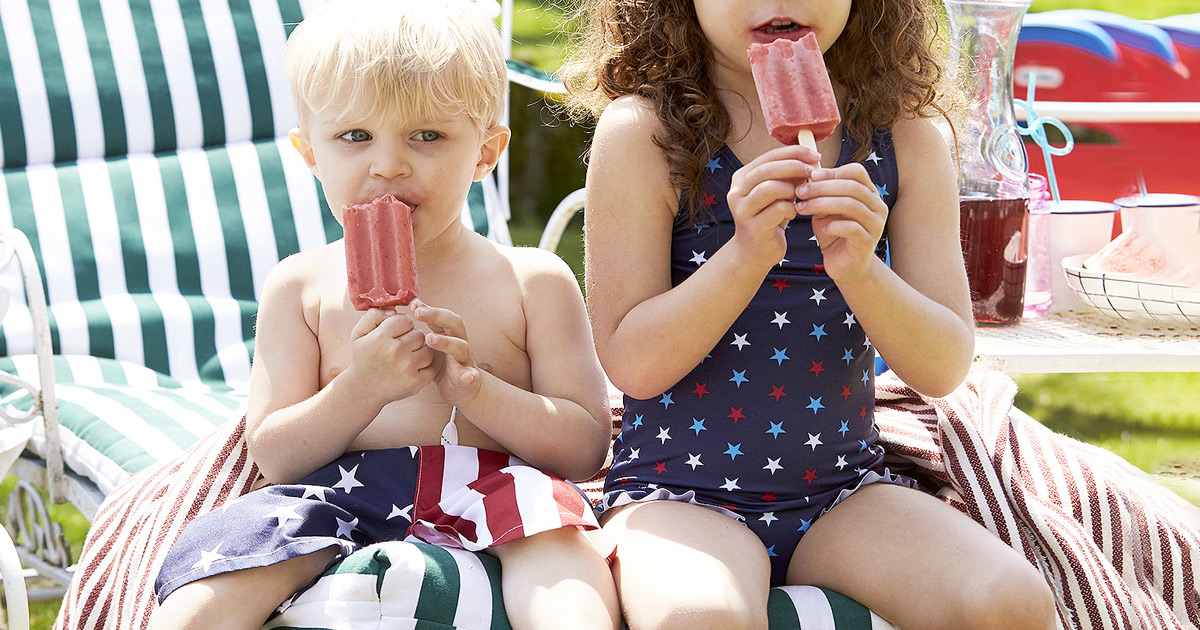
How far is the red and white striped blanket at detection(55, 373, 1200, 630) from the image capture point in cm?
172

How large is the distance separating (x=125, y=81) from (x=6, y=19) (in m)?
0.34

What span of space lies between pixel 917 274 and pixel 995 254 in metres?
0.63

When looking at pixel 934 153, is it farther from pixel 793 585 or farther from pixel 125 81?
pixel 125 81

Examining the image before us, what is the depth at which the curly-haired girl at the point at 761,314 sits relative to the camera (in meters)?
1.56

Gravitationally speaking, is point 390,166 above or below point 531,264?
above

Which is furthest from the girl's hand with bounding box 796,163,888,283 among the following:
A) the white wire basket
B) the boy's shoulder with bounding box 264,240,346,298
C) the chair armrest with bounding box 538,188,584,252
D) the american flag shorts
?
the chair armrest with bounding box 538,188,584,252

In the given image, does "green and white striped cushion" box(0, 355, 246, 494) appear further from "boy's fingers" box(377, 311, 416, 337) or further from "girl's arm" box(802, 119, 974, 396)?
"girl's arm" box(802, 119, 974, 396)

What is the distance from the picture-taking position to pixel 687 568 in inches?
59.1

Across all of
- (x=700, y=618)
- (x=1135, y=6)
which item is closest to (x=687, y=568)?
(x=700, y=618)

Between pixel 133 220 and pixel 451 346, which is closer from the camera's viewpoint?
pixel 451 346

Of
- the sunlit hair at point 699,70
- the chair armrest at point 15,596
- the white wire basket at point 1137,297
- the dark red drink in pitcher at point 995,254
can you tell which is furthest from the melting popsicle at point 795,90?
the chair armrest at point 15,596

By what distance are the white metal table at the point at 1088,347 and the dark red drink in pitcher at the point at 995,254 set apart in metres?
0.04

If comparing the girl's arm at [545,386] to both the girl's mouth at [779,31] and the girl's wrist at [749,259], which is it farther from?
the girl's mouth at [779,31]

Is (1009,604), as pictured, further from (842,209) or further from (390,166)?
(390,166)
